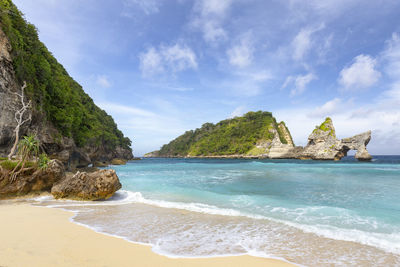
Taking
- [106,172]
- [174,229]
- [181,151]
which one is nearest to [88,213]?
[106,172]

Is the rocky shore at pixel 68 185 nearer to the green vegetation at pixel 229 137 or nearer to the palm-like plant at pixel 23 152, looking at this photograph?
the palm-like plant at pixel 23 152

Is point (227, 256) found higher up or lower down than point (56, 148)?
lower down

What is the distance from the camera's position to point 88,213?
27.2ft

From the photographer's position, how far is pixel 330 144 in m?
70.3

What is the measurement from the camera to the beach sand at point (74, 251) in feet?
12.8

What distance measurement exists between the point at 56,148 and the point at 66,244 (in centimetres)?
2112

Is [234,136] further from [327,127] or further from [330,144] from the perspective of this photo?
[330,144]

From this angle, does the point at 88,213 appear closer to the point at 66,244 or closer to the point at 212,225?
the point at 66,244

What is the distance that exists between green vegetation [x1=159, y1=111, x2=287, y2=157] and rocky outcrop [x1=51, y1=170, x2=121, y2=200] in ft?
322

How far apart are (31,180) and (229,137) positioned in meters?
115

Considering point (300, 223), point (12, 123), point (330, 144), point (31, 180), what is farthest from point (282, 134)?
point (31, 180)

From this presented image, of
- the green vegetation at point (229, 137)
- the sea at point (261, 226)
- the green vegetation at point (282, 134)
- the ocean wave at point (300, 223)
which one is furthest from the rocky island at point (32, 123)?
the green vegetation at point (282, 134)

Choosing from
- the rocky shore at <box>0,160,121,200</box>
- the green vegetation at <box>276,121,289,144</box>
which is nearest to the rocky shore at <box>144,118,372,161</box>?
the green vegetation at <box>276,121,289,144</box>

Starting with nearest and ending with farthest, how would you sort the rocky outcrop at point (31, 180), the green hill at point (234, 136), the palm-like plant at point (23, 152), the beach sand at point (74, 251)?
1. the beach sand at point (74, 251)
2. the rocky outcrop at point (31, 180)
3. the palm-like plant at point (23, 152)
4. the green hill at point (234, 136)
